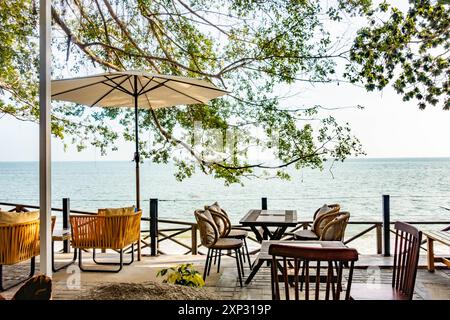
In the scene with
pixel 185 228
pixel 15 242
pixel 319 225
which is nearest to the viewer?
pixel 15 242

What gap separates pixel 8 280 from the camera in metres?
4.09

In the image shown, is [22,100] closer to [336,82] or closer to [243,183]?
[243,183]

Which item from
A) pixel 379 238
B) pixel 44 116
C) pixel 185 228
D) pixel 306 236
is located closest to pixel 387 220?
pixel 379 238

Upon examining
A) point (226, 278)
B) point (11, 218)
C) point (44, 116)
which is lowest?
point (226, 278)

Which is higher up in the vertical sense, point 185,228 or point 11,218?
point 11,218

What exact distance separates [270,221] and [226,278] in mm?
763

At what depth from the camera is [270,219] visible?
181 inches

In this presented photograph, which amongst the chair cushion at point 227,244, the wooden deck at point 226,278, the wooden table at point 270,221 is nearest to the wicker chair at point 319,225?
the wooden table at point 270,221

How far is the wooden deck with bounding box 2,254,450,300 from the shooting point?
3.74 metres

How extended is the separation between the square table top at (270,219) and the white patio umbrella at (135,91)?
1.36 metres

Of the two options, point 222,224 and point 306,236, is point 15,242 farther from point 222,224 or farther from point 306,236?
point 306,236

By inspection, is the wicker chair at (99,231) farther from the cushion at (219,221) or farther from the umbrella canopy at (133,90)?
the umbrella canopy at (133,90)
